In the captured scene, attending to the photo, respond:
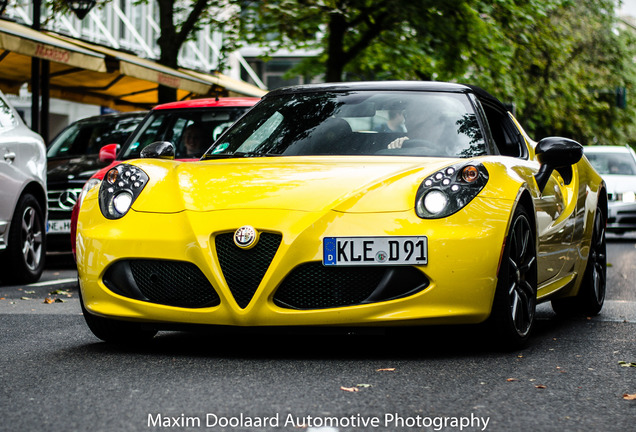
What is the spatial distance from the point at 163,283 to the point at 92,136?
8255mm

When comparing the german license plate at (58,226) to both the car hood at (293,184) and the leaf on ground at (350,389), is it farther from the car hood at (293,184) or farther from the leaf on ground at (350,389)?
the leaf on ground at (350,389)

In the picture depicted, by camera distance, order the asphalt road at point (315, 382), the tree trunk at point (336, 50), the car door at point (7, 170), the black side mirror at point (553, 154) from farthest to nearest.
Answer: the tree trunk at point (336, 50) < the car door at point (7, 170) < the black side mirror at point (553, 154) < the asphalt road at point (315, 382)

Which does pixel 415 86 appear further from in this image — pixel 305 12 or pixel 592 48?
pixel 592 48

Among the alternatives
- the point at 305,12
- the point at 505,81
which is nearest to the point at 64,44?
the point at 305,12

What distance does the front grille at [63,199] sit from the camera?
1186cm

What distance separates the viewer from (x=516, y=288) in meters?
5.39

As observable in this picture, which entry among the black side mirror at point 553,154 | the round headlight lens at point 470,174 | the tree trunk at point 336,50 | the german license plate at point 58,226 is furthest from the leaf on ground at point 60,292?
the tree trunk at point 336,50

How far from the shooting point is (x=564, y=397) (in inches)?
165

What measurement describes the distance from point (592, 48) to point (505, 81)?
10.4 metres

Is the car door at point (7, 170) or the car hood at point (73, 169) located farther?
the car hood at point (73, 169)

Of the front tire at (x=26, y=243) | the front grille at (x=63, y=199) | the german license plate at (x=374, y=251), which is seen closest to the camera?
the german license plate at (x=374, y=251)

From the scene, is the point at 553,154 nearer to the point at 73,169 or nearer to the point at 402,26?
the point at 73,169

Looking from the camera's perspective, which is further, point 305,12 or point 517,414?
point 305,12

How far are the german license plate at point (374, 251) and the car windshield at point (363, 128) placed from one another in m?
0.91
